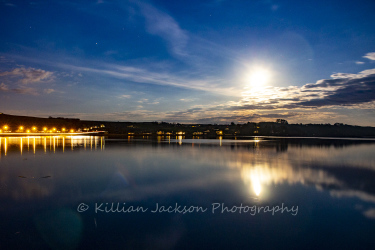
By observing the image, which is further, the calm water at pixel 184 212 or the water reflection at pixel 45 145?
the water reflection at pixel 45 145

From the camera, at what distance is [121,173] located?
51.8 ft

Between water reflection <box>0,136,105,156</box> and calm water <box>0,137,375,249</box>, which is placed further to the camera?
water reflection <box>0,136,105,156</box>

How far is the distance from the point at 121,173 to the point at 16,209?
7.51m

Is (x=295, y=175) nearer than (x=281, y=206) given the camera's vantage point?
No

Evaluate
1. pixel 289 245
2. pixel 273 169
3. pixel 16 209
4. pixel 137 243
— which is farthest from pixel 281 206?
pixel 16 209

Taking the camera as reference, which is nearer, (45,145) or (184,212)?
(184,212)

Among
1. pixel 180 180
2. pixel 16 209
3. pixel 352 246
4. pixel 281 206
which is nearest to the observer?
pixel 352 246

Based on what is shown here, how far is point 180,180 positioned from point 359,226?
8778 mm

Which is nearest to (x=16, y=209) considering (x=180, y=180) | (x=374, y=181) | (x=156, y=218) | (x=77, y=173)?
(x=156, y=218)

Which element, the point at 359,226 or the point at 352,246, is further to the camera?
the point at 359,226

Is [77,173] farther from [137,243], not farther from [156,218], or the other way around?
[137,243]

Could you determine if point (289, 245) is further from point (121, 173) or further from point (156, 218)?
point (121, 173)

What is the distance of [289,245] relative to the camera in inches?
251

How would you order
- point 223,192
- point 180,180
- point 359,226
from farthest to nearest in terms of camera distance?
point 180,180, point 223,192, point 359,226
